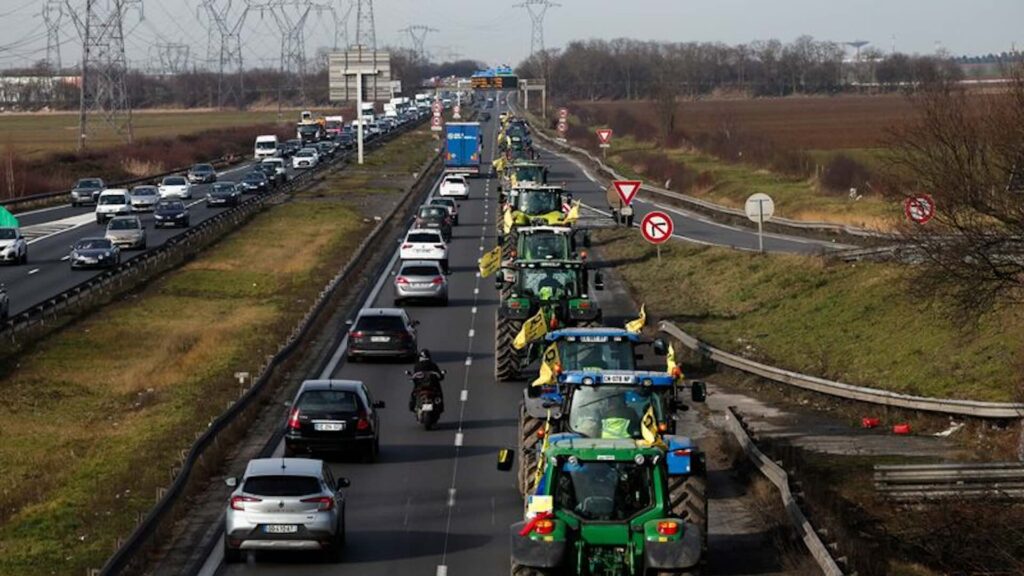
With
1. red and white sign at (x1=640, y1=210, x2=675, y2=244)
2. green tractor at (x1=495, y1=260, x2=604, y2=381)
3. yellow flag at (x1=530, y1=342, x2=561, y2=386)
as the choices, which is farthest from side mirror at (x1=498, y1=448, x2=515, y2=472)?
red and white sign at (x1=640, y1=210, x2=675, y2=244)

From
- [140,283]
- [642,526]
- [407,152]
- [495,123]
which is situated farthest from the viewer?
[495,123]

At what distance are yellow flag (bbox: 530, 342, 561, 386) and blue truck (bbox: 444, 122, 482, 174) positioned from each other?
78.2 metres

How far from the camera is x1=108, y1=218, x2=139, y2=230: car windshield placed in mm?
66688

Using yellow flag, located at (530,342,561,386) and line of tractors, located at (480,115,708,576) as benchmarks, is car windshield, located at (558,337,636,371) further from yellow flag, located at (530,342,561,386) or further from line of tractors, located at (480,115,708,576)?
yellow flag, located at (530,342,561,386)

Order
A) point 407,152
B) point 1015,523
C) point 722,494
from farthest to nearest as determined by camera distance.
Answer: point 407,152 → point 722,494 → point 1015,523

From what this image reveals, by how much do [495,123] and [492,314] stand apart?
478 feet

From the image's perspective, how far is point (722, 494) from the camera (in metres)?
24.4

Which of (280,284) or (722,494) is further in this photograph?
(280,284)

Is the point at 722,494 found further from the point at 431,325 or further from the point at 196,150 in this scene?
the point at 196,150

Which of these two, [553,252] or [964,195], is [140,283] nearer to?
[553,252]

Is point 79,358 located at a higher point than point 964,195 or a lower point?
lower

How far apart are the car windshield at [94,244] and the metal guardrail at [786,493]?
35293 mm

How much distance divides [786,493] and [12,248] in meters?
45.5

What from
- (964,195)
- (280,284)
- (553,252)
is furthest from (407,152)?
(964,195)
